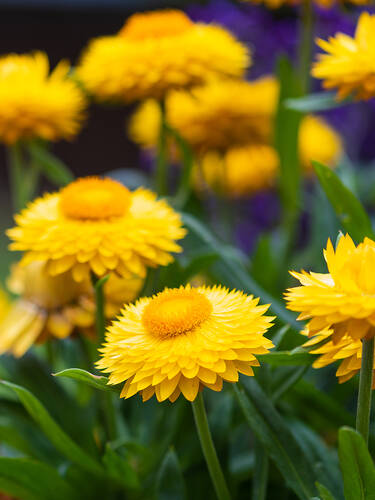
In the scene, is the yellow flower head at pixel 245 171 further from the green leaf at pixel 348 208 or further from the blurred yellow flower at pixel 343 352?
the blurred yellow flower at pixel 343 352

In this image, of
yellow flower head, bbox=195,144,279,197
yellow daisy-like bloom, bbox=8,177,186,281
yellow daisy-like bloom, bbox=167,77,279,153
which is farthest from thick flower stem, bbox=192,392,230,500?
yellow flower head, bbox=195,144,279,197

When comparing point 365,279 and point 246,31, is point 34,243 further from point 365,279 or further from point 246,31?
point 246,31

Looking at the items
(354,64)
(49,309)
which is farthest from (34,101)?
(354,64)

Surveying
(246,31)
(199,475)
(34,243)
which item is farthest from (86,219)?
(246,31)

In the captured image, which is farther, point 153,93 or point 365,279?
point 153,93

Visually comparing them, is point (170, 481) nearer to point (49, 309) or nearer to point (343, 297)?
point (49, 309)
